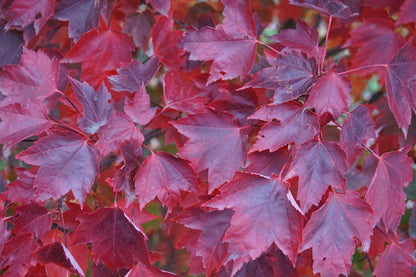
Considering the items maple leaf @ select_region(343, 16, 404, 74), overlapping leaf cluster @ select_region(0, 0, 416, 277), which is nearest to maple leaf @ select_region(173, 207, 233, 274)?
overlapping leaf cluster @ select_region(0, 0, 416, 277)

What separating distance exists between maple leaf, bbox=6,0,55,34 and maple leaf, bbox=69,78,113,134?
0.23 meters

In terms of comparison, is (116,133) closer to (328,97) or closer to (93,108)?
(93,108)

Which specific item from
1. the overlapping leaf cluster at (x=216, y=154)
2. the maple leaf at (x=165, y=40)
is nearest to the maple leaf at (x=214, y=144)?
the overlapping leaf cluster at (x=216, y=154)

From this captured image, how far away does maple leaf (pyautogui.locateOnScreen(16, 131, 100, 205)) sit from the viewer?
670 mm

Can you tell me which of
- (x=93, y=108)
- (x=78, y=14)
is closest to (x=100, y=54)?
(x=78, y=14)

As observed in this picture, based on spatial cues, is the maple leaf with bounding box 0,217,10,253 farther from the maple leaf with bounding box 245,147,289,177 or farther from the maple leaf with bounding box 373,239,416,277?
the maple leaf with bounding box 373,239,416,277

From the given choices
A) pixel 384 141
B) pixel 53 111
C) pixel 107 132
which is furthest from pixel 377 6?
pixel 53 111

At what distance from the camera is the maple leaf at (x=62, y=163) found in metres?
0.67

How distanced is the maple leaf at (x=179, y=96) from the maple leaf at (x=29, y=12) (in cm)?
31

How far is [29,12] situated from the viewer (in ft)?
2.82

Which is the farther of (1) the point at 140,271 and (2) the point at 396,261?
(2) the point at 396,261

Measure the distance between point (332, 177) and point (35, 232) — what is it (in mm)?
559

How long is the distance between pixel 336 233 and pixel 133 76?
48 centimetres

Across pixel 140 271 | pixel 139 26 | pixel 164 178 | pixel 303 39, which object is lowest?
pixel 140 271
